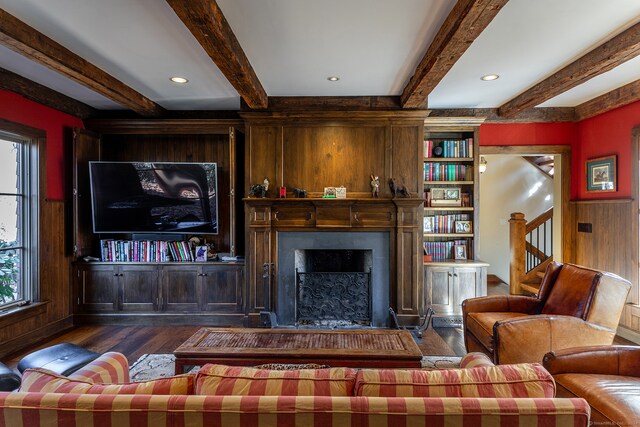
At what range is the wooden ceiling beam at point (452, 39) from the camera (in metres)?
2.03

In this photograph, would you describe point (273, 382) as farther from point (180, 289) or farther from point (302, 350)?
point (180, 289)

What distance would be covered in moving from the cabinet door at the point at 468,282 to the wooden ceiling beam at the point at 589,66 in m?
2.02

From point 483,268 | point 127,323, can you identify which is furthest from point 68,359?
point 483,268

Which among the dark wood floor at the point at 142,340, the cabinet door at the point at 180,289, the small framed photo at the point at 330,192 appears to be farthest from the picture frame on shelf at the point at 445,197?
the cabinet door at the point at 180,289

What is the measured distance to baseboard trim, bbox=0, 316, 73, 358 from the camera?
11.2ft

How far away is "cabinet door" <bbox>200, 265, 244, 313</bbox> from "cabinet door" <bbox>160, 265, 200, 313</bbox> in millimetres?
112

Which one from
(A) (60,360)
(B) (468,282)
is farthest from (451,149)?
(A) (60,360)

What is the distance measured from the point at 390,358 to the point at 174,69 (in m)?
3.12

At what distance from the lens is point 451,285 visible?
4.23m

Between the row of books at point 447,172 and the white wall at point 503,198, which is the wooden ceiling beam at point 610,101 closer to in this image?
the row of books at point 447,172

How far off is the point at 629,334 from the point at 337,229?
3.37 metres

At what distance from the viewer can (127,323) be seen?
429 centimetres

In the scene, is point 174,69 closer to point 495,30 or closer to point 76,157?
point 76,157

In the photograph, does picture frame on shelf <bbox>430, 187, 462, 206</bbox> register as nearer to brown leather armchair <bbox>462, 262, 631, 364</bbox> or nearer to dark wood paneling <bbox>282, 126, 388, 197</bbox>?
dark wood paneling <bbox>282, 126, 388, 197</bbox>
